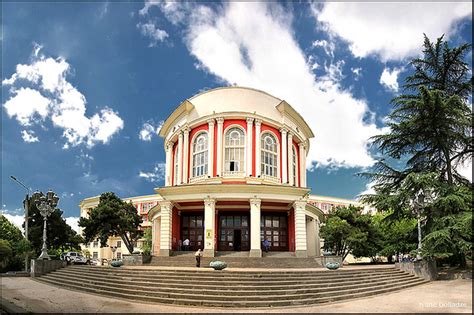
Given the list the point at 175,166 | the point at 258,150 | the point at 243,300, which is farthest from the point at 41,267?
the point at 258,150

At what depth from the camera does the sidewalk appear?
12.2 meters

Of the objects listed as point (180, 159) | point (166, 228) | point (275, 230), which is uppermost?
point (180, 159)

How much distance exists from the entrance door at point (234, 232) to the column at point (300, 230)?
3920 millimetres

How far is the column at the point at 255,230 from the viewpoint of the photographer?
24.5 meters

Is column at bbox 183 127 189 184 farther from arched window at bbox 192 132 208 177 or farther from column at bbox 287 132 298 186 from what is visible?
column at bbox 287 132 298 186

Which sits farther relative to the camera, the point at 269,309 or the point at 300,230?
the point at 300,230

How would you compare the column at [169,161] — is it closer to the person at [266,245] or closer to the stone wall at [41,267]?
the person at [266,245]

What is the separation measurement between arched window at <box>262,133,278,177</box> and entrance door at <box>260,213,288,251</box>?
3356 mm

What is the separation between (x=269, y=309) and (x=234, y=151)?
17656 mm

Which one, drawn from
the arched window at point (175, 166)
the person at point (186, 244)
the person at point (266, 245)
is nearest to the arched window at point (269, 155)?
the person at point (266, 245)

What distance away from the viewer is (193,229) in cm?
2862

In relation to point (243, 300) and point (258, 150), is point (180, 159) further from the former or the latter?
point (243, 300)

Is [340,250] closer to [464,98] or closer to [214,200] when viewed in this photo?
[214,200]

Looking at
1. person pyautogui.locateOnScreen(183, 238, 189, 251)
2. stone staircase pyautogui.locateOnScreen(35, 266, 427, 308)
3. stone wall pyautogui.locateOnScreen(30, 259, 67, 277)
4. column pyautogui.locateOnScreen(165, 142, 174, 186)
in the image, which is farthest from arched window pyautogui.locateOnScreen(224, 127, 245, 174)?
stone wall pyautogui.locateOnScreen(30, 259, 67, 277)
